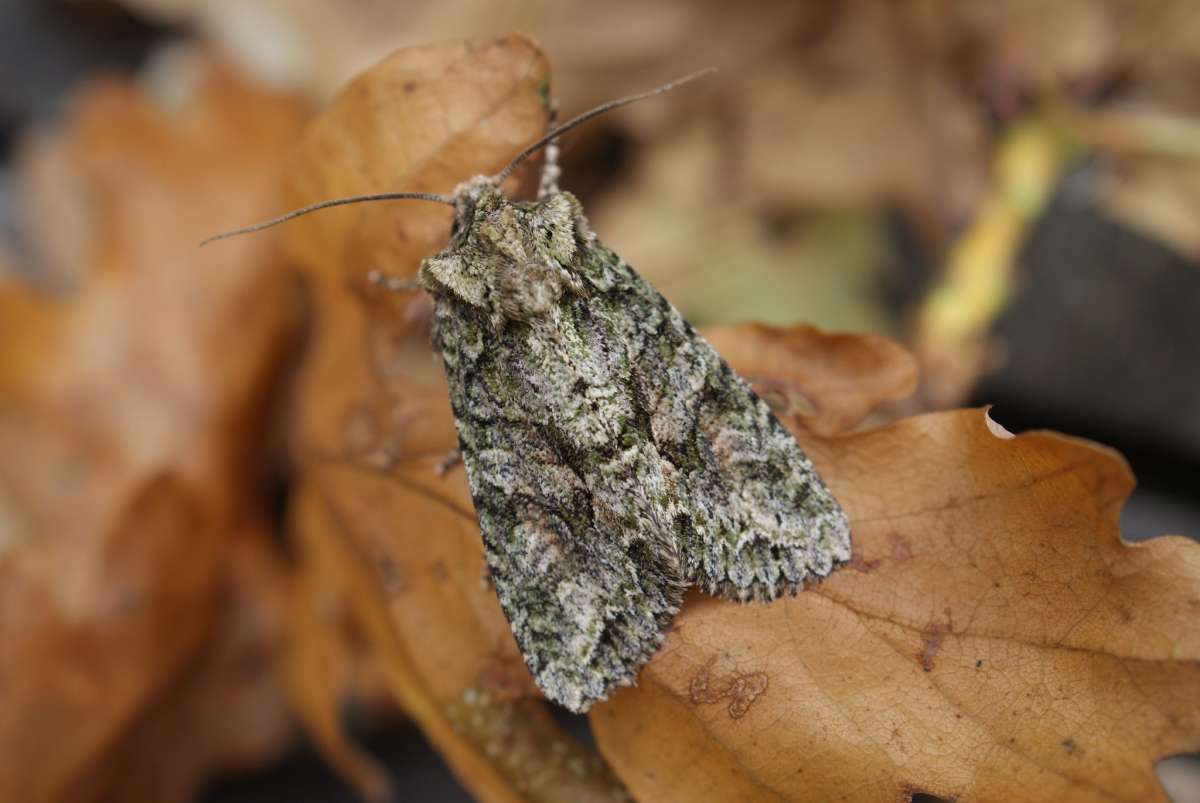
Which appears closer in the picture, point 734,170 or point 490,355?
point 490,355

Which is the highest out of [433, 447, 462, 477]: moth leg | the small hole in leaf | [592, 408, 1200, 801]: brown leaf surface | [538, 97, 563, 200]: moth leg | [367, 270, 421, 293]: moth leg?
[538, 97, 563, 200]: moth leg

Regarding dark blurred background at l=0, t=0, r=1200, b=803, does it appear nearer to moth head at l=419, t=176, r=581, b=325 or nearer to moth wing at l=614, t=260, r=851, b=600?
moth wing at l=614, t=260, r=851, b=600

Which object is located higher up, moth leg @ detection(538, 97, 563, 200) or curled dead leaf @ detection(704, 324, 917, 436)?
moth leg @ detection(538, 97, 563, 200)

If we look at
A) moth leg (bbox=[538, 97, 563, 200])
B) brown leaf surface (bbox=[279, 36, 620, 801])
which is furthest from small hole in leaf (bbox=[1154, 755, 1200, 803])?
moth leg (bbox=[538, 97, 563, 200])

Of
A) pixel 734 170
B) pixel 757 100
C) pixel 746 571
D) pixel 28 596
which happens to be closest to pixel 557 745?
pixel 746 571

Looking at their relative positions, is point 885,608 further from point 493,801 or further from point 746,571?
point 493,801

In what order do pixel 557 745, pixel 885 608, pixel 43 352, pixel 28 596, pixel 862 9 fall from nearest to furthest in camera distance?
pixel 885 608 → pixel 557 745 → pixel 28 596 → pixel 43 352 → pixel 862 9
